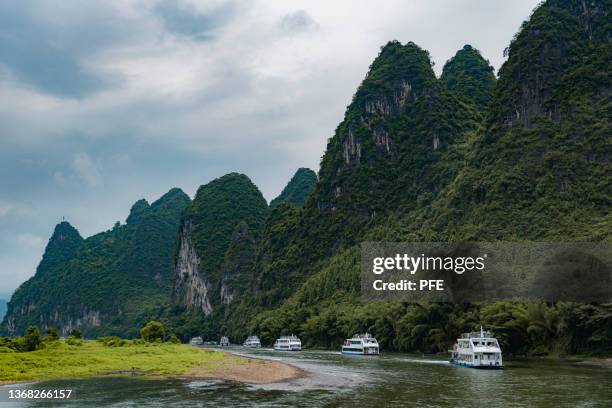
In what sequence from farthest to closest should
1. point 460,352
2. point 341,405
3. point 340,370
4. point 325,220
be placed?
1. point 325,220
2. point 460,352
3. point 340,370
4. point 341,405

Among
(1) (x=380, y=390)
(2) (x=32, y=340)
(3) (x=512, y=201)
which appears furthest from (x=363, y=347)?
(3) (x=512, y=201)

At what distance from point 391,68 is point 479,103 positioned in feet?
86.5

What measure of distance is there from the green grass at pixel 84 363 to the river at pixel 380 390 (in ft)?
11.7

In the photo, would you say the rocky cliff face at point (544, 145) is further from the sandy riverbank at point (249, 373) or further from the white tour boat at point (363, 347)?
the sandy riverbank at point (249, 373)

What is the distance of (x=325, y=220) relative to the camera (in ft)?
528

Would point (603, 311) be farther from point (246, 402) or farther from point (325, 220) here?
point (325, 220)

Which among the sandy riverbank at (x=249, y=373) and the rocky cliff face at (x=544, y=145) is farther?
the rocky cliff face at (x=544, y=145)

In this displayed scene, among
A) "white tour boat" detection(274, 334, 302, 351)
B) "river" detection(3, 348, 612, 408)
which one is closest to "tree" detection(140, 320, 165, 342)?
"white tour boat" detection(274, 334, 302, 351)

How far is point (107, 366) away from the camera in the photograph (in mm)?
48969

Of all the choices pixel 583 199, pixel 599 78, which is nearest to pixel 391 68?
pixel 599 78

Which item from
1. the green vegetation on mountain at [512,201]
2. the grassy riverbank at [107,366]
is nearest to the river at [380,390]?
the grassy riverbank at [107,366]

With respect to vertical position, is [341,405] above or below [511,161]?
below

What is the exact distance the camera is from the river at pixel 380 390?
31.4 meters

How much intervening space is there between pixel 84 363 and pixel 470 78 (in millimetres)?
149373
